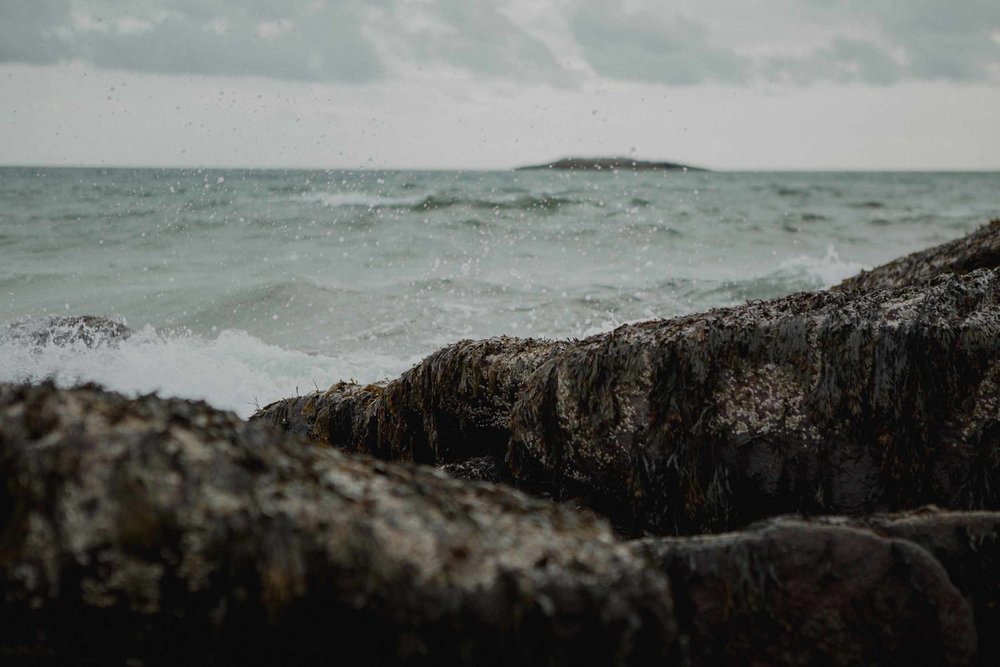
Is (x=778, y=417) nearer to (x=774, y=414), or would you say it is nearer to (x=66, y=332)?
(x=774, y=414)

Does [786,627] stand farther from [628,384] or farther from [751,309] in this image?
[751,309]

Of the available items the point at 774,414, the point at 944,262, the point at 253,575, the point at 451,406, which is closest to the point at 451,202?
the point at 944,262

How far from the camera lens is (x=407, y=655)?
1398mm

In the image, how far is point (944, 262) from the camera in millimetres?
4848

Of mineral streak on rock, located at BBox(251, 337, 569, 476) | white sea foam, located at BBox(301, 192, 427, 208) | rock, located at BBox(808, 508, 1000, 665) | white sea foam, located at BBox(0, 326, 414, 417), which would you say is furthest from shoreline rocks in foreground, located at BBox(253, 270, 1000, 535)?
white sea foam, located at BBox(301, 192, 427, 208)

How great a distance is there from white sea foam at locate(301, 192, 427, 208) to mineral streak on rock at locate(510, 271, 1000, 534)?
25.9m

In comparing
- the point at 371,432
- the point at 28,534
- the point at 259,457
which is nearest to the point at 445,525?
the point at 259,457

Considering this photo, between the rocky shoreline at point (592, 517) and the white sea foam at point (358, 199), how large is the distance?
25953 mm

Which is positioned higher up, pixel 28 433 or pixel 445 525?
pixel 28 433

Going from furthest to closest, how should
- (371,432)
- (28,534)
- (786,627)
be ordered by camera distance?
(371,432)
(786,627)
(28,534)

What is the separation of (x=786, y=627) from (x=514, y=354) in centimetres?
198

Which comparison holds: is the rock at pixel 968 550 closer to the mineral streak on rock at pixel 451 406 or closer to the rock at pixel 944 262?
the mineral streak on rock at pixel 451 406

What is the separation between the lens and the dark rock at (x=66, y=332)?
8.28 metres

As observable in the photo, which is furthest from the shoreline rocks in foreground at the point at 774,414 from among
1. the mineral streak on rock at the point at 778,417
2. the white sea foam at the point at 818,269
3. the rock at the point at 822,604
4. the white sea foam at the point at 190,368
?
the white sea foam at the point at 818,269
